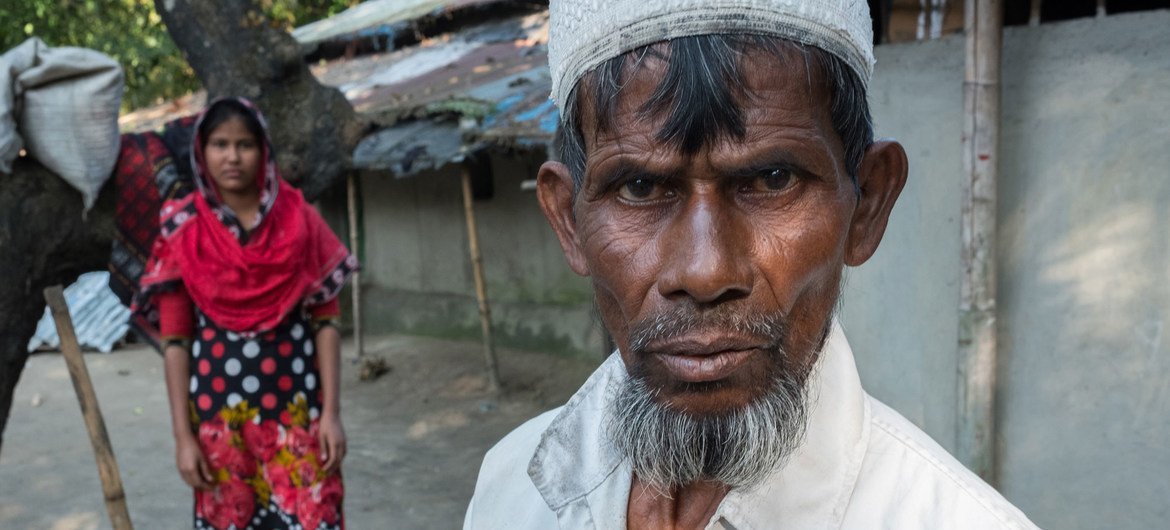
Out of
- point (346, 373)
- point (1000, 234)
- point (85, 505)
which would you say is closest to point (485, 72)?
point (346, 373)

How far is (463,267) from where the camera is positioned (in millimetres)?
10781

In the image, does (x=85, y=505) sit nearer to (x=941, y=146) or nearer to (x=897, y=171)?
(x=941, y=146)

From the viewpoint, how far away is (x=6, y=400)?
424cm

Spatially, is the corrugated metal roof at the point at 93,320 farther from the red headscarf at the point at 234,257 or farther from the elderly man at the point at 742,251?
the elderly man at the point at 742,251

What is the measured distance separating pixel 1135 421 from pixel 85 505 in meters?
6.43

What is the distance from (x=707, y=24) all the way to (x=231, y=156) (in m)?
2.82

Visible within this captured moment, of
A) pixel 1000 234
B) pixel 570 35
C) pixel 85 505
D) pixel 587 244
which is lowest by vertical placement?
pixel 85 505

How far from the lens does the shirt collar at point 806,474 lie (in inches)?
44.6

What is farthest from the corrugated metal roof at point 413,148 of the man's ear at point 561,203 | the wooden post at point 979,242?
the man's ear at point 561,203

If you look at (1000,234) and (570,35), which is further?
(1000,234)

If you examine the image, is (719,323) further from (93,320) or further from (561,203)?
(93,320)

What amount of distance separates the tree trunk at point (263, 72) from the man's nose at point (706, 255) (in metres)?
4.21

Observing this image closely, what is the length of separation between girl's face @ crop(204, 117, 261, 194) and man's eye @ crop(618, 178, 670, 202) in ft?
8.79

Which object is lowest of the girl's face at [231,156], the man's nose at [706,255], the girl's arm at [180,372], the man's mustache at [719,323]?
the girl's arm at [180,372]
